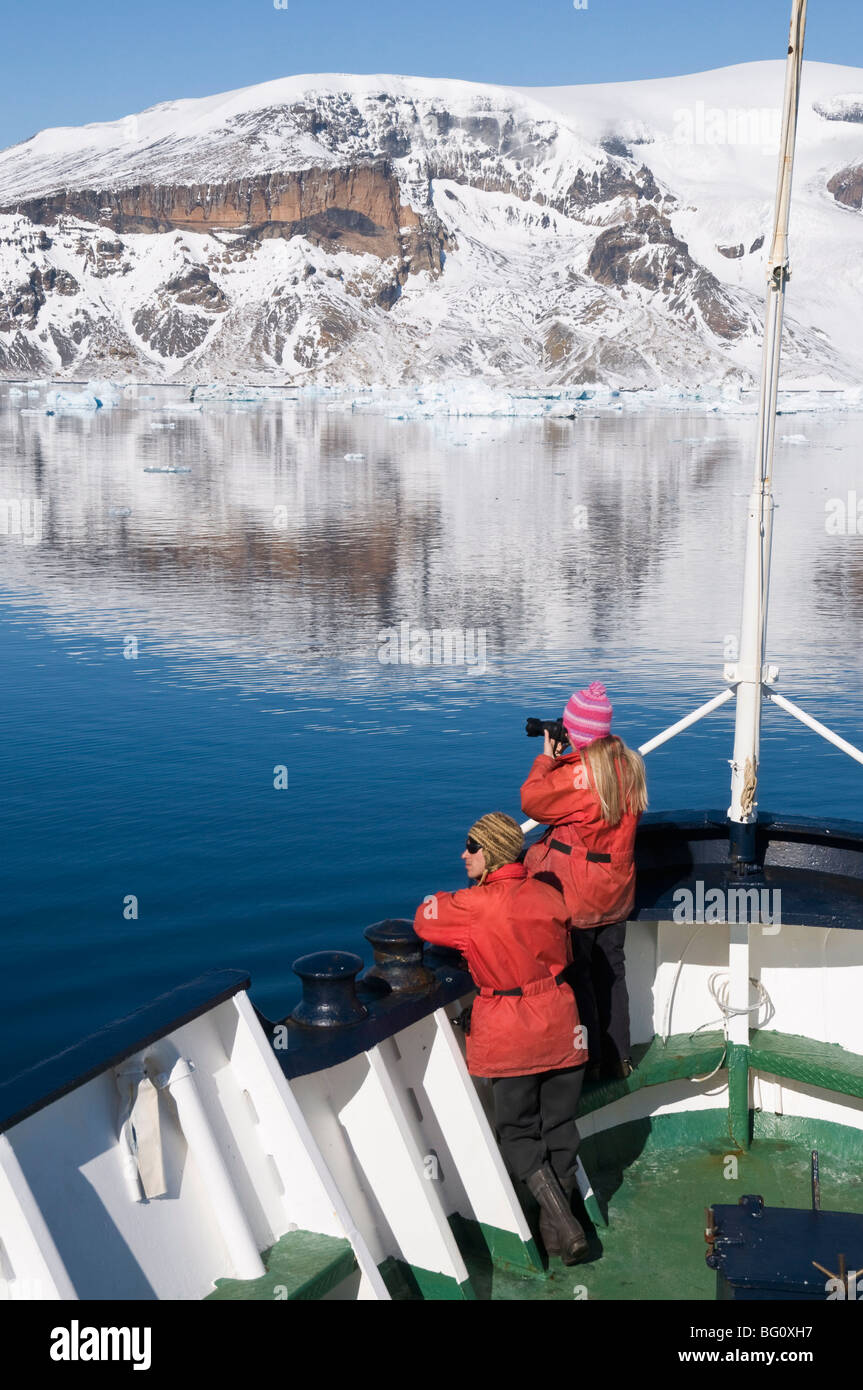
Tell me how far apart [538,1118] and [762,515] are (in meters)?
2.80

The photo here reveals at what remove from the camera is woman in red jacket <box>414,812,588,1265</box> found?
495 centimetres

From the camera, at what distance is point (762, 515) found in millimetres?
6148

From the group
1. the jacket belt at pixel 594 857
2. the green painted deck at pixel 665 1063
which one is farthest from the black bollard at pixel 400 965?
the green painted deck at pixel 665 1063

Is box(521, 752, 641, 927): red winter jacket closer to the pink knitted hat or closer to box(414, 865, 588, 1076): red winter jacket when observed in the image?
the pink knitted hat

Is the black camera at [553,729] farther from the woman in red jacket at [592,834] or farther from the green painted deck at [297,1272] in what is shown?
the green painted deck at [297,1272]

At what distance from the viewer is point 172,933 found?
12.7m

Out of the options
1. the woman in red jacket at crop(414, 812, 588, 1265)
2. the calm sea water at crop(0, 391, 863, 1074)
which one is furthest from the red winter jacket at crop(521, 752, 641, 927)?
the calm sea water at crop(0, 391, 863, 1074)

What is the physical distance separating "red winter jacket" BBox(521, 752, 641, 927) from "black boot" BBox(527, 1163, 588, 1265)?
1.08m

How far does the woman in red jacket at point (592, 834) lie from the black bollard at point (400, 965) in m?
0.78

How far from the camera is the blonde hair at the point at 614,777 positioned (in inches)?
223

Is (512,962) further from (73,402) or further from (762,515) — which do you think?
(73,402)

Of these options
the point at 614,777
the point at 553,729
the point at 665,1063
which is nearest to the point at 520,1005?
the point at 614,777
